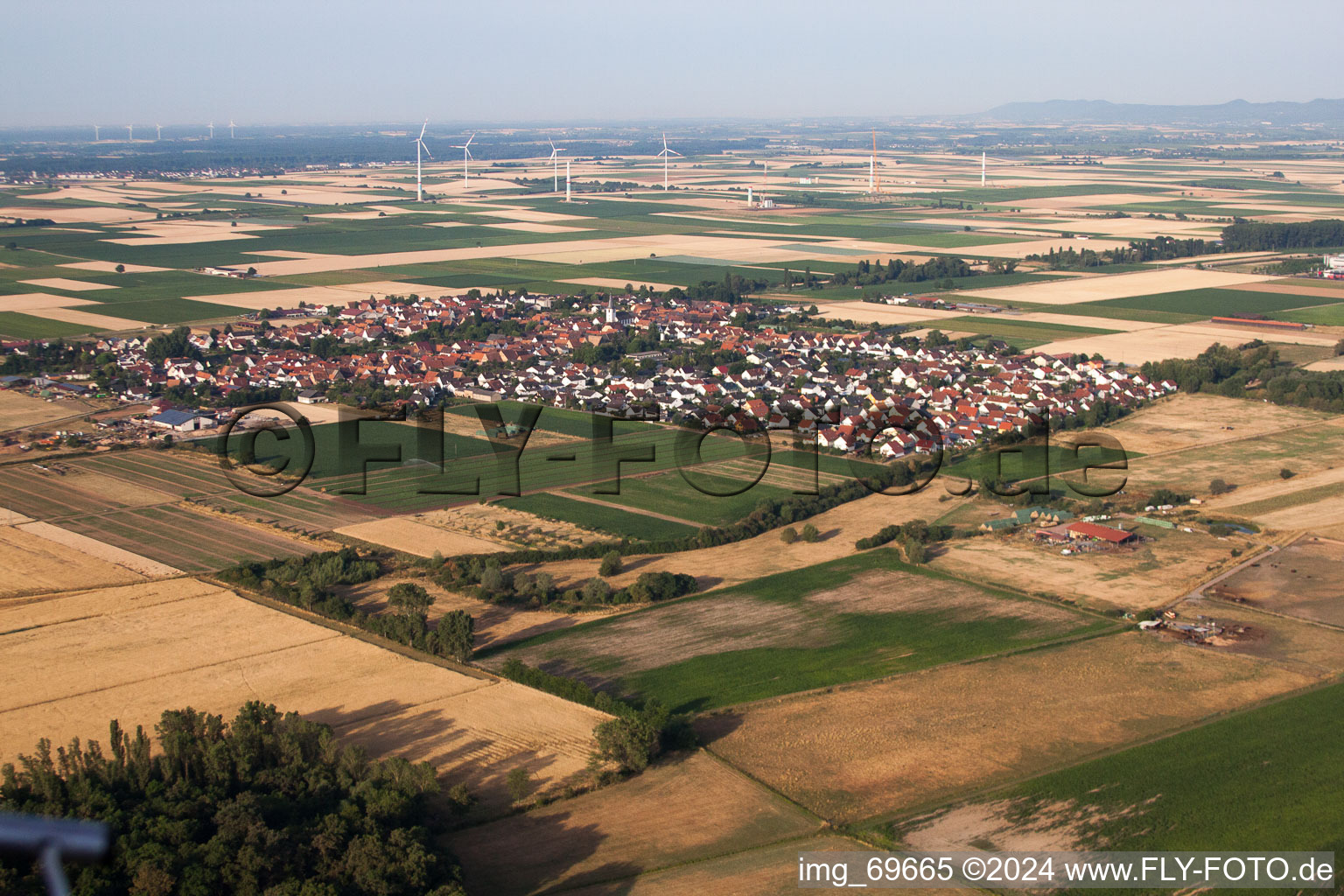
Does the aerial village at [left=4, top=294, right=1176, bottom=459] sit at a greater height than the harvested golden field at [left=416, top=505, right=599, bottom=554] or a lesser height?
greater

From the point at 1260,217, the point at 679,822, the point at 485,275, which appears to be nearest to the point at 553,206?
the point at 485,275

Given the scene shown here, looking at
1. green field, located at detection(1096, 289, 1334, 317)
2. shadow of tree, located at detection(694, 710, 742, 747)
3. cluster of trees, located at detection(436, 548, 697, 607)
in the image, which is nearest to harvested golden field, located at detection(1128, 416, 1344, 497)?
cluster of trees, located at detection(436, 548, 697, 607)

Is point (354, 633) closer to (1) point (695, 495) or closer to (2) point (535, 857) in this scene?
(2) point (535, 857)

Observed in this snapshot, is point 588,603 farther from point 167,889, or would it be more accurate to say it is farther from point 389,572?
point 167,889

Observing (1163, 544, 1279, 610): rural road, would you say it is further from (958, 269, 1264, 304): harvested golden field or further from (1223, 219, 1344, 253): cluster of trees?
(1223, 219, 1344, 253): cluster of trees

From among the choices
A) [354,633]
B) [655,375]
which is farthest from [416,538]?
[655,375]

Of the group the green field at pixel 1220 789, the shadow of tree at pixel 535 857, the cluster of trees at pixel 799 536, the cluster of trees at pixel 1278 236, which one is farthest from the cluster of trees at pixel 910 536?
the cluster of trees at pixel 1278 236
